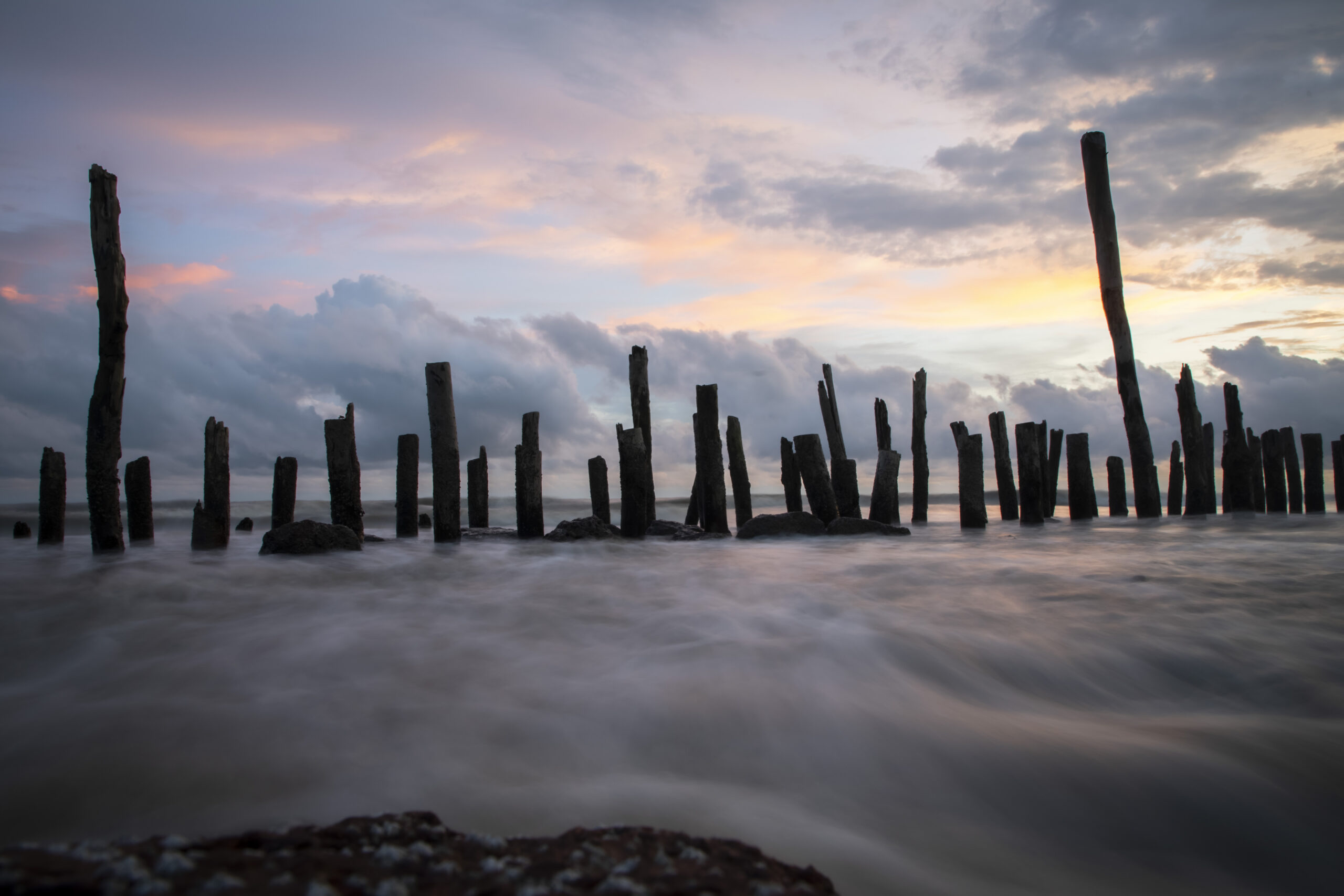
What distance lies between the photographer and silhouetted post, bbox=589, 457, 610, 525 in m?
13.3

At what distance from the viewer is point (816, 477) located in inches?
464

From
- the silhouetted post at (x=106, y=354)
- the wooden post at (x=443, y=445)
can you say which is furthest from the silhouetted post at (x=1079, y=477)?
the silhouetted post at (x=106, y=354)

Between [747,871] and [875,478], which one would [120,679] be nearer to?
[747,871]

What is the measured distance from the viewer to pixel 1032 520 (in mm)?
12070

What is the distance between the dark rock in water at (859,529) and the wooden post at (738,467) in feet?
11.5

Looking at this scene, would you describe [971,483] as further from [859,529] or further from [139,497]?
[139,497]

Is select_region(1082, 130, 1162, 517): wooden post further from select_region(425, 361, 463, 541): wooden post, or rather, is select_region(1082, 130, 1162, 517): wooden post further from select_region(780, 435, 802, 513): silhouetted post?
select_region(425, 361, 463, 541): wooden post

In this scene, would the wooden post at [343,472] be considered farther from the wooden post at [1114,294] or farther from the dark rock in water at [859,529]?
the wooden post at [1114,294]

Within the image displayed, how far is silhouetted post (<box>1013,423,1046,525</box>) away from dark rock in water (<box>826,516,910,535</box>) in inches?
104

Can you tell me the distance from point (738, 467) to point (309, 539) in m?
8.41

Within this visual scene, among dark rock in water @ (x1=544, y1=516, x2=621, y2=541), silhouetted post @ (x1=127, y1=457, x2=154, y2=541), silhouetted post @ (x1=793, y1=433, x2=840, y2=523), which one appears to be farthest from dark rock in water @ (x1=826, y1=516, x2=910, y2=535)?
silhouetted post @ (x1=127, y1=457, x2=154, y2=541)

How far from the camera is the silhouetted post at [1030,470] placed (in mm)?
11688

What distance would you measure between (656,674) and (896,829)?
1312mm

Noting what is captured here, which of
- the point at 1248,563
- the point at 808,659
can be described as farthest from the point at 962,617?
the point at 1248,563
